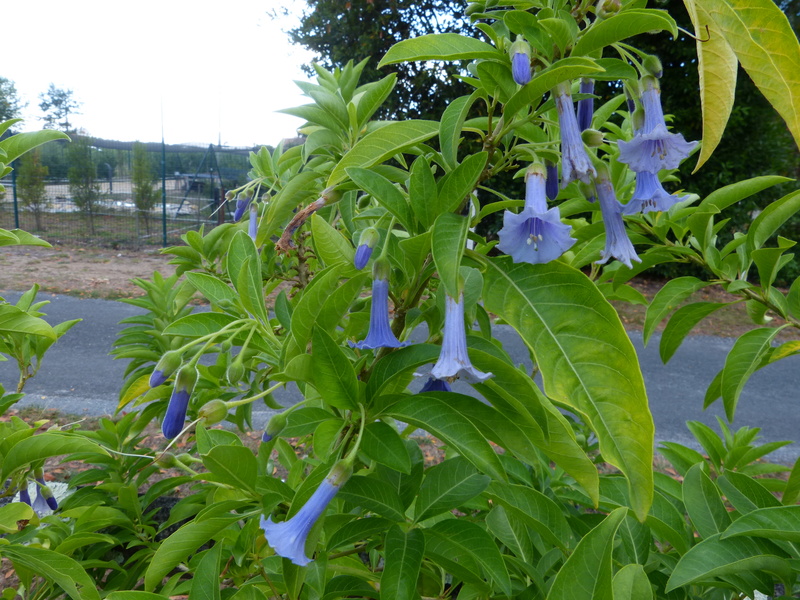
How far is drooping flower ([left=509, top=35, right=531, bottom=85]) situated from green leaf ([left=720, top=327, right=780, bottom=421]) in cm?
103

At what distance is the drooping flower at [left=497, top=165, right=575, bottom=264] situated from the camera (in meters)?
0.86

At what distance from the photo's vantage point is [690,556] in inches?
37.6

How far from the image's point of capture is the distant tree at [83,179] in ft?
49.4

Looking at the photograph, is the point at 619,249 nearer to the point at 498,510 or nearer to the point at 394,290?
the point at 394,290

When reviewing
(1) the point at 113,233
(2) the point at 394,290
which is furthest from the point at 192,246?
(1) the point at 113,233

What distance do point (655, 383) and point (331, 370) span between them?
6635 mm

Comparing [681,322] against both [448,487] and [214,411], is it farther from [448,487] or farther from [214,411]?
[214,411]

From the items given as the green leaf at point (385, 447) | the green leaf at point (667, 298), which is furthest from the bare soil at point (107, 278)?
the green leaf at point (385, 447)

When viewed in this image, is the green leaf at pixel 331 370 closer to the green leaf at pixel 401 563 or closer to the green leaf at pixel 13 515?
the green leaf at pixel 401 563

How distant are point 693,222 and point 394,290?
88cm

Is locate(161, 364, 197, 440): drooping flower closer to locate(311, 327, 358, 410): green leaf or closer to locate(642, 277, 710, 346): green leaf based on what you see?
locate(311, 327, 358, 410): green leaf

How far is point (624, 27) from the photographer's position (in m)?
0.73

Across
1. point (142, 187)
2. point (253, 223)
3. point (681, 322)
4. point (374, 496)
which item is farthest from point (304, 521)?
point (142, 187)

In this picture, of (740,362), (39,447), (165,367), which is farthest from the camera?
(740,362)
